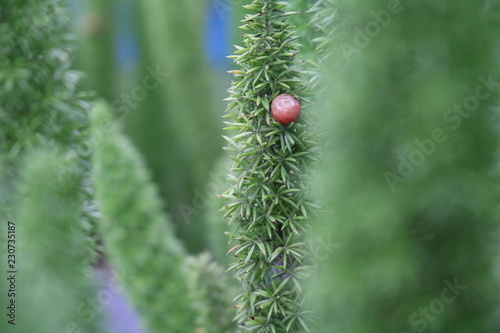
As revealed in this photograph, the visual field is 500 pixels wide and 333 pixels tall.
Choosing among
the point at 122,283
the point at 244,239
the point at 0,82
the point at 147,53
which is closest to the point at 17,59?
the point at 0,82

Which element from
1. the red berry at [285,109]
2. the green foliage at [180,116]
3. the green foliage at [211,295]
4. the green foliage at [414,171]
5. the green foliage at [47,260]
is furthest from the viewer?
the green foliage at [180,116]

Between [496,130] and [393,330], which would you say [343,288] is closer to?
[393,330]

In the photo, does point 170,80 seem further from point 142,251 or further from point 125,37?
point 142,251

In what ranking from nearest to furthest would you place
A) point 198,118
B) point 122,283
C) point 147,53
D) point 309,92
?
1. point 309,92
2. point 122,283
3. point 198,118
4. point 147,53

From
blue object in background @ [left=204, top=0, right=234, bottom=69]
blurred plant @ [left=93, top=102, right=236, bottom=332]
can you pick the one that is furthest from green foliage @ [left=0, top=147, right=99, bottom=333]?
blue object in background @ [left=204, top=0, right=234, bottom=69]

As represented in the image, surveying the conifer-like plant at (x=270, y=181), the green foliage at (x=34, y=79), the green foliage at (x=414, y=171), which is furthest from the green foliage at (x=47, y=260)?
the green foliage at (x=34, y=79)

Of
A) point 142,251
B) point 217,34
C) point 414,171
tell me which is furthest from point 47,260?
point 217,34

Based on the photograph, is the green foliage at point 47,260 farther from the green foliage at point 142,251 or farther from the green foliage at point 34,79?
the green foliage at point 142,251
